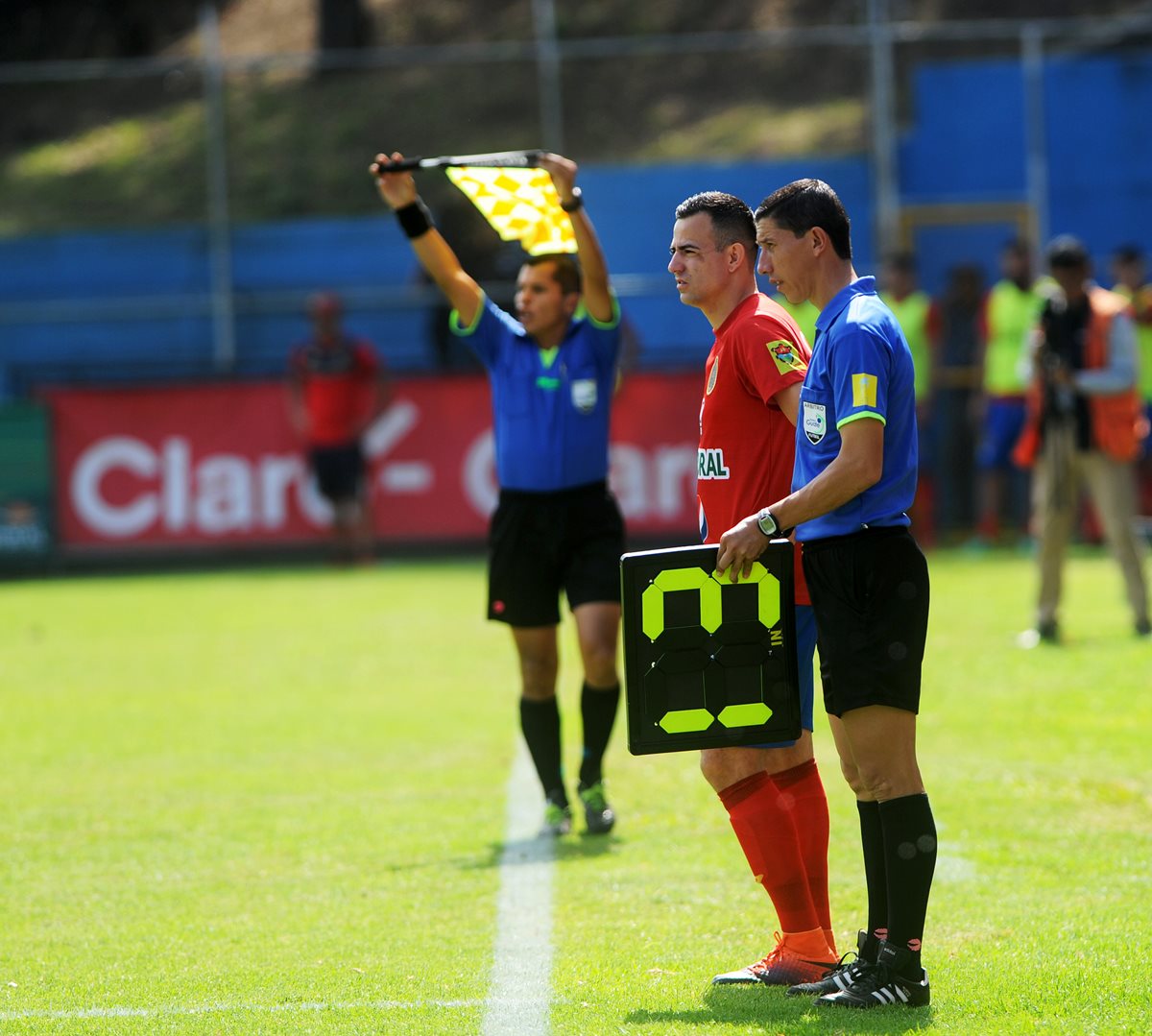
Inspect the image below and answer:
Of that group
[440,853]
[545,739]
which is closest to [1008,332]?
[545,739]

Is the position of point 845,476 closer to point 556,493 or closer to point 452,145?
point 556,493

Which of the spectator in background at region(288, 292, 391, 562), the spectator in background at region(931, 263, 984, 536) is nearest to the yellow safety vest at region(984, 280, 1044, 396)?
the spectator in background at region(931, 263, 984, 536)

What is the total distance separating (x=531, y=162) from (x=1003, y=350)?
445 inches

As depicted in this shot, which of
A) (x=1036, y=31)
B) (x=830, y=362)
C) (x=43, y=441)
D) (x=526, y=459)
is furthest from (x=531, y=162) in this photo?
(x=1036, y=31)

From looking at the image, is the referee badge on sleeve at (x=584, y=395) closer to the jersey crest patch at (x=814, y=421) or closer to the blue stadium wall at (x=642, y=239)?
the jersey crest patch at (x=814, y=421)

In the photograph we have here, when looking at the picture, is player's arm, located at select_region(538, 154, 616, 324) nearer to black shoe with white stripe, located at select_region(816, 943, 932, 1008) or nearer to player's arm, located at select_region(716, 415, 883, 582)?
player's arm, located at select_region(716, 415, 883, 582)

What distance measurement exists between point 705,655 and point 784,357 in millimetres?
826

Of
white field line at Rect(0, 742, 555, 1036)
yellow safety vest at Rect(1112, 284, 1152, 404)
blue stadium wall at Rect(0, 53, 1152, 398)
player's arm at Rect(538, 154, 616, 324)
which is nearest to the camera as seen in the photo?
white field line at Rect(0, 742, 555, 1036)

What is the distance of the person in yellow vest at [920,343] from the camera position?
1725cm

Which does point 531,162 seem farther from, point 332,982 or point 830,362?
point 332,982

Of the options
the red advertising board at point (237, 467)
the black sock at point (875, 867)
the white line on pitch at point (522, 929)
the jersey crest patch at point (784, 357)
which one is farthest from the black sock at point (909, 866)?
the red advertising board at point (237, 467)

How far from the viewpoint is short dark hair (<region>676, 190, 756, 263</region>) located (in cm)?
523

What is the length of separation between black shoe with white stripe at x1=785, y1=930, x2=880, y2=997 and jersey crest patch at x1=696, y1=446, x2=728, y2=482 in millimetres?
1291

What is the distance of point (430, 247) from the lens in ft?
23.2
